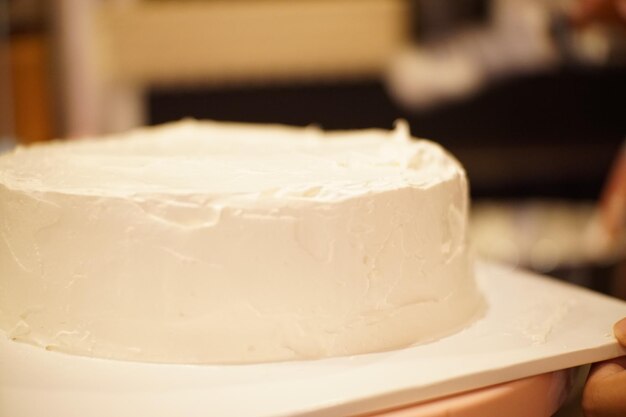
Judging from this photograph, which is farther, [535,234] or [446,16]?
[446,16]

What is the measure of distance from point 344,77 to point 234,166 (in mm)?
2203

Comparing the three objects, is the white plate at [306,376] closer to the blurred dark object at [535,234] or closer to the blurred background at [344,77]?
the blurred dark object at [535,234]

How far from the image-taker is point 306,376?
0.81 meters

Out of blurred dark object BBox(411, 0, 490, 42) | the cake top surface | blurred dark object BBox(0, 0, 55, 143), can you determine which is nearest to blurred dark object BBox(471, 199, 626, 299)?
blurred dark object BBox(411, 0, 490, 42)

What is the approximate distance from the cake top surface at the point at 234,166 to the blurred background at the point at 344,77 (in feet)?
5.57

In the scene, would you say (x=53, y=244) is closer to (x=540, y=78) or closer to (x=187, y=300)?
(x=187, y=300)

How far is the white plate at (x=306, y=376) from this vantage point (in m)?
0.73

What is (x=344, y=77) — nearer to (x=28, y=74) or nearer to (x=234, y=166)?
(x=28, y=74)

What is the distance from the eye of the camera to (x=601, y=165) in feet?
10.0

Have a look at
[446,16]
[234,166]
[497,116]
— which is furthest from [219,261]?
[497,116]

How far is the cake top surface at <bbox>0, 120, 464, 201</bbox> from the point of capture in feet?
2.87

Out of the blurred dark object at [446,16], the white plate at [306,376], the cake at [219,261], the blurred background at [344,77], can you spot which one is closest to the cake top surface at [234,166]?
the cake at [219,261]

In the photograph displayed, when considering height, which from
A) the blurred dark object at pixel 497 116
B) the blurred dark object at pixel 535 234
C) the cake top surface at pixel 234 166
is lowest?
the blurred dark object at pixel 535 234

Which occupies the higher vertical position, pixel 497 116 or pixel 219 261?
pixel 219 261
